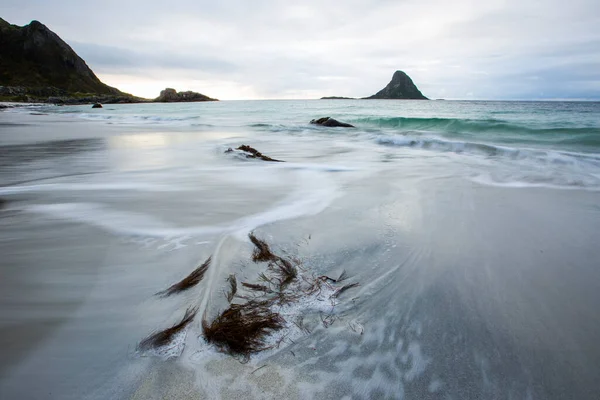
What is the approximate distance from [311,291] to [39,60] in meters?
150

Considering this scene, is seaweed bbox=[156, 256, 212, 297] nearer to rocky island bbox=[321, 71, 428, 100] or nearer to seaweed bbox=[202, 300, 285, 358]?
seaweed bbox=[202, 300, 285, 358]

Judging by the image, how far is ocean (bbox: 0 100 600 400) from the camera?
161cm

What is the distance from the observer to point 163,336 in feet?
5.89

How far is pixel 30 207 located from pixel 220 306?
360 cm

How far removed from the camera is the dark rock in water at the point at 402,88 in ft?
516

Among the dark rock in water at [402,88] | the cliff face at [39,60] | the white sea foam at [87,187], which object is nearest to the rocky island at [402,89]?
the dark rock in water at [402,88]

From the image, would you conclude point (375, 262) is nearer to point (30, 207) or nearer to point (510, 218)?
point (510, 218)

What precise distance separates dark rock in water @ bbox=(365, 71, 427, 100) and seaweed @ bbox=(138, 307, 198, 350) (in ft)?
566

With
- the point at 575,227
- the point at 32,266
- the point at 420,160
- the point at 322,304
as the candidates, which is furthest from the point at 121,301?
the point at 420,160

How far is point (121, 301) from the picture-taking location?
213 centimetres

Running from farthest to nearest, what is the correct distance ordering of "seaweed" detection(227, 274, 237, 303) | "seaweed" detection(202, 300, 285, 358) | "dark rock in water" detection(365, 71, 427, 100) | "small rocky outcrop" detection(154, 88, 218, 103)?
"dark rock in water" detection(365, 71, 427, 100), "small rocky outcrop" detection(154, 88, 218, 103), "seaweed" detection(227, 274, 237, 303), "seaweed" detection(202, 300, 285, 358)

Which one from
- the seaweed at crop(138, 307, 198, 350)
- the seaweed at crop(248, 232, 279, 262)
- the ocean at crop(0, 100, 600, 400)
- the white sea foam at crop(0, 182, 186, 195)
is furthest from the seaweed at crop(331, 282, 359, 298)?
the white sea foam at crop(0, 182, 186, 195)

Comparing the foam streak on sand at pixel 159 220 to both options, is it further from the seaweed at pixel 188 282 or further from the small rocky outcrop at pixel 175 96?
the small rocky outcrop at pixel 175 96

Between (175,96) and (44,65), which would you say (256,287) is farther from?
(44,65)
